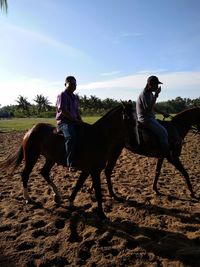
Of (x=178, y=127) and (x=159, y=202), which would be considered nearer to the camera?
(x=159, y=202)

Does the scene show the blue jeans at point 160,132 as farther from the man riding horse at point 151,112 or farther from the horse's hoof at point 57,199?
the horse's hoof at point 57,199

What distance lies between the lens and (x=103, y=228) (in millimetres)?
5340

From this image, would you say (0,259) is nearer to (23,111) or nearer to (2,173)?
(2,173)

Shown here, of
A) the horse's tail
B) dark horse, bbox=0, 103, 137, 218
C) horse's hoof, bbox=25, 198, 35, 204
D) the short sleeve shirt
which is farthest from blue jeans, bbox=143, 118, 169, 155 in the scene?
horse's hoof, bbox=25, 198, 35, 204

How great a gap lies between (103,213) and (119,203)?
971 mm

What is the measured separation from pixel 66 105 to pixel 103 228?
95.5 inches

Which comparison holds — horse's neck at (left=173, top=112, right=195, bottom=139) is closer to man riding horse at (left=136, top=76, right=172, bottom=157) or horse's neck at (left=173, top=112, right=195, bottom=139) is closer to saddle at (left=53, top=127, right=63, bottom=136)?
man riding horse at (left=136, top=76, right=172, bottom=157)

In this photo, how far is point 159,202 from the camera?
22.2 feet

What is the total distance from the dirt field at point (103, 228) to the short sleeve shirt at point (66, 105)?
187cm

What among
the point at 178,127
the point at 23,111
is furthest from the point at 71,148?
the point at 23,111

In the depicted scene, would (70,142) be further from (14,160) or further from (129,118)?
(14,160)

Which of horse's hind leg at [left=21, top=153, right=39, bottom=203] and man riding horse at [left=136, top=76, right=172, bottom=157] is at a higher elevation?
man riding horse at [left=136, top=76, right=172, bottom=157]

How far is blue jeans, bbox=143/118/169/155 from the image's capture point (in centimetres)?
727

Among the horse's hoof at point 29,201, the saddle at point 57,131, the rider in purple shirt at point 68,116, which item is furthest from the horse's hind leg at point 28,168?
the rider in purple shirt at point 68,116
